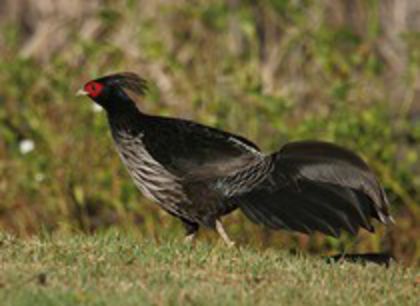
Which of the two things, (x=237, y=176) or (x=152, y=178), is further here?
(x=152, y=178)

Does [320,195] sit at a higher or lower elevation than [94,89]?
lower

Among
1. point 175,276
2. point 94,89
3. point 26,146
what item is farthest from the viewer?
point 26,146

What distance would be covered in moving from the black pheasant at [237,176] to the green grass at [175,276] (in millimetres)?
385

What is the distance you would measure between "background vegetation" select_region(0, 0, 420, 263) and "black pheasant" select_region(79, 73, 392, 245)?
154 cm

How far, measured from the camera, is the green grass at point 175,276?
20.1ft

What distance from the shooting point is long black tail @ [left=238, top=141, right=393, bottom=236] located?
7871 mm

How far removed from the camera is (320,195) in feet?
26.3

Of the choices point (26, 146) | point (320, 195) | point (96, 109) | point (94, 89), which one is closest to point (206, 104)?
point (96, 109)

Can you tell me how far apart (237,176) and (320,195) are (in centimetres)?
72

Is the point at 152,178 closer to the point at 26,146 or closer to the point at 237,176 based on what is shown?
→ the point at 237,176

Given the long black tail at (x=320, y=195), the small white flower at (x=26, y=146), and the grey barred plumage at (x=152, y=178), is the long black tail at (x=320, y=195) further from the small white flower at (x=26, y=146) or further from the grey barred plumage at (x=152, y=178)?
the small white flower at (x=26, y=146)

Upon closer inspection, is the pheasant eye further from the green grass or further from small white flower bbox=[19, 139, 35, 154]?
small white flower bbox=[19, 139, 35, 154]

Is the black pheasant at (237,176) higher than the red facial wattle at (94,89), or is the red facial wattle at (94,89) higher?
the red facial wattle at (94,89)

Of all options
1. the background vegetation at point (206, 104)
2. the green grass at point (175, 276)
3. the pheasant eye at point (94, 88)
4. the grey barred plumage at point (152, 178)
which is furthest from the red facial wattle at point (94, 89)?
the green grass at point (175, 276)
